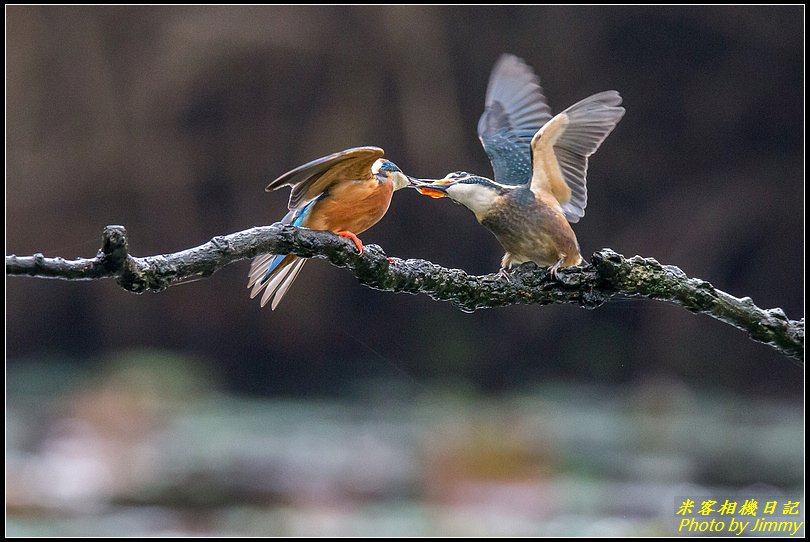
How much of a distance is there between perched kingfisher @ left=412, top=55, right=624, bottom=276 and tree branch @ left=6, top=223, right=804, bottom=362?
49 centimetres

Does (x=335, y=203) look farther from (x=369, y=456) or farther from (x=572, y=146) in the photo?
(x=369, y=456)

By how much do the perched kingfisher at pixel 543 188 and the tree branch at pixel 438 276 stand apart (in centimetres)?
49

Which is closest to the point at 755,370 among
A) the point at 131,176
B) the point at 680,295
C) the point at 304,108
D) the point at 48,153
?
the point at 304,108

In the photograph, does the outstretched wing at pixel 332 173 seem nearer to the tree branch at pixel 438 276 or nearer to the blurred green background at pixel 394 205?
the tree branch at pixel 438 276

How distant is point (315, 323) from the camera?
7105 millimetres

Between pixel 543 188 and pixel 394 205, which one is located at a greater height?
pixel 394 205

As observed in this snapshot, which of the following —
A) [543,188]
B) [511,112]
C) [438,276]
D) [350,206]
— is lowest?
[438,276]

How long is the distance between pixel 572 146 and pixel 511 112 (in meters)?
0.55

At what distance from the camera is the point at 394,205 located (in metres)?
6.71

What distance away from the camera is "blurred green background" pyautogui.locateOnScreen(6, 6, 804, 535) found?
21.7 feet

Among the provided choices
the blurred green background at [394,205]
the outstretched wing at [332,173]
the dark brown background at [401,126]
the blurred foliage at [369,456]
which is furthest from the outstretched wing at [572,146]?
the dark brown background at [401,126]

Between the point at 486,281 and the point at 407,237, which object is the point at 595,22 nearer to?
the point at 407,237

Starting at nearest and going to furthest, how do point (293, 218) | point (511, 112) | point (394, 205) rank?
point (293, 218), point (511, 112), point (394, 205)

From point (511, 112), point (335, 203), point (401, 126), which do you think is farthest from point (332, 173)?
point (401, 126)
